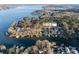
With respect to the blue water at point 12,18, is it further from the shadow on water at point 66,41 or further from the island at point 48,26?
the shadow on water at point 66,41

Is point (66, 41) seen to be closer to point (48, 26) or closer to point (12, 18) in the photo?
point (48, 26)

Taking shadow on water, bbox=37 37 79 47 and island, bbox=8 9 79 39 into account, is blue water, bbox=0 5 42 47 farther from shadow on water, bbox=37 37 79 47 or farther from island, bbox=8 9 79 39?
shadow on water, bbox=37 37 79 47

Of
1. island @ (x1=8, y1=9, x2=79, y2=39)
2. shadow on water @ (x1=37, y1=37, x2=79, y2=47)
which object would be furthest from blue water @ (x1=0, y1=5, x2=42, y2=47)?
shadow on water @ (x1=37, y1=37, x2=79, y2=47)

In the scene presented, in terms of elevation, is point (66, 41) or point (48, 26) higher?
point (48, 26)

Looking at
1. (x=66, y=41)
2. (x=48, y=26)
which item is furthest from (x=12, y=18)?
(x=66, y=41)

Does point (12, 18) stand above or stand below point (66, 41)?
above

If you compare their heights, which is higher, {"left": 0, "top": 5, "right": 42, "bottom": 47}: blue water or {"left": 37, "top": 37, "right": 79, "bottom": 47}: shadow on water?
{"left": 0, "top": 5, "right": 42, "bottom": 47}: blue water
